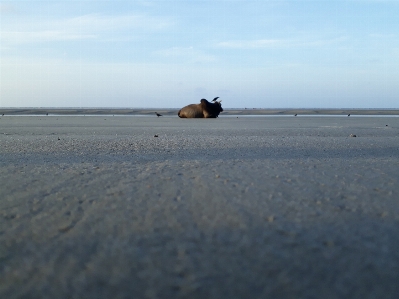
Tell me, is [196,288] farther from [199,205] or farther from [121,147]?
[121,147]

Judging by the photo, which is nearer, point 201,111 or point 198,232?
point 198,232

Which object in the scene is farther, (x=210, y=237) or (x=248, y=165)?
(x=248, y=165)

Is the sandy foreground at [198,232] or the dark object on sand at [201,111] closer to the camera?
the sandy foreground at [198,232]

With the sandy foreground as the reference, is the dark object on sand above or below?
above

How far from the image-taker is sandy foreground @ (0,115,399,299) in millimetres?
1252

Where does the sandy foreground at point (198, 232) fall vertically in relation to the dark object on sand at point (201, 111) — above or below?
below

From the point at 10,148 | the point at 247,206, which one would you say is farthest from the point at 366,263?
the point at 10,148

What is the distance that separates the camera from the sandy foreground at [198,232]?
125cm

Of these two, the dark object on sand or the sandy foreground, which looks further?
the dark object on sand

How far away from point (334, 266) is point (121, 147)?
3.50 metres

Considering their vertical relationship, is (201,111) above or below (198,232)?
above

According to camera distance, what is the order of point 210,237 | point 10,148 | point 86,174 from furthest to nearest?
point 10,148 < point 86,174 < point 210,237

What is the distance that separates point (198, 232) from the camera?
1.65m

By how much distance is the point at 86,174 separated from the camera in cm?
282
